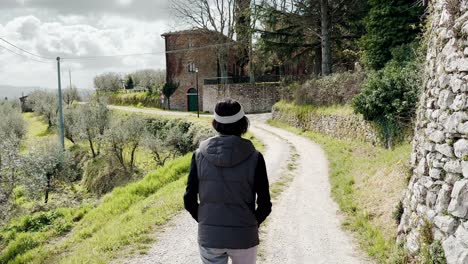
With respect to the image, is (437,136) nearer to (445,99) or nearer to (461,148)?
(445,99)

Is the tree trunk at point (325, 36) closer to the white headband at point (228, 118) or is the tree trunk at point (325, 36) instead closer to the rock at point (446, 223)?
the rock at point (446, 223)

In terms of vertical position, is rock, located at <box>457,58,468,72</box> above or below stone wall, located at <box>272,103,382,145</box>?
above

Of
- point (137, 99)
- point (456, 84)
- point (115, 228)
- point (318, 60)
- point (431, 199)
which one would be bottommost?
point (115, 228)

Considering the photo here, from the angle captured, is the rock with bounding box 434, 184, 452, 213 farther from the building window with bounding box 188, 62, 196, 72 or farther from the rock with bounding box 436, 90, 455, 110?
the building window with bounding box 188, 62, 196, 72

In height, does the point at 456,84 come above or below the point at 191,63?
below

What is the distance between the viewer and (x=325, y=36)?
24.5m

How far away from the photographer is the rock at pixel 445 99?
519cm

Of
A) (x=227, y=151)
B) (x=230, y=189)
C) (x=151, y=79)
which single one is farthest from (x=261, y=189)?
(x=151, y=79)

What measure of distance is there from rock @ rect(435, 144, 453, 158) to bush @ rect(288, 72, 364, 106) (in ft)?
43.3

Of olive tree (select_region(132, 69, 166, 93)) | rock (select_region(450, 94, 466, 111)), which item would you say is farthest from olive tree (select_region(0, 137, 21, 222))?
olive tree (select_region(132, 69, 166, 93))

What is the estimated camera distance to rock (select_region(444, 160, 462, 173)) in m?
4.66

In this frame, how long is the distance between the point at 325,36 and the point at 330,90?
516cm

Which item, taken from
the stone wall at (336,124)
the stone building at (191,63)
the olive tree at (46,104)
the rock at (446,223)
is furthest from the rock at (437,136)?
the olive tree at (46,104)

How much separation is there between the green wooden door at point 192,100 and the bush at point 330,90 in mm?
20198
